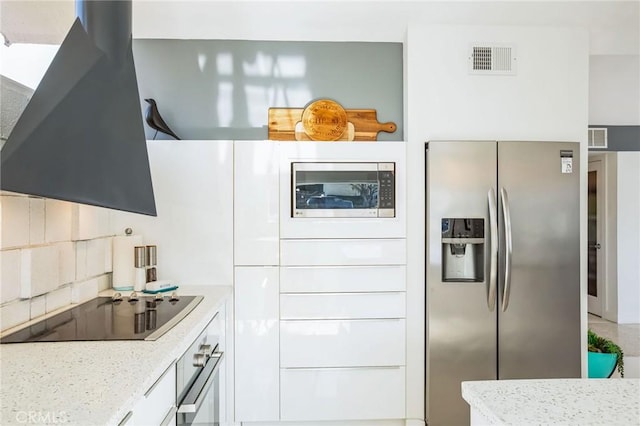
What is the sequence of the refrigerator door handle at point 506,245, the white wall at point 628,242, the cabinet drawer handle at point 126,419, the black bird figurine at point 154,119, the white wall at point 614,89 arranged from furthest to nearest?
the white wall at point 628,242 → the white wall at point 614,89 → the black bird figurine at point 154,119 → the refrigerator door handle at point 506,245 → the cabinet drawer handle at point 126,419

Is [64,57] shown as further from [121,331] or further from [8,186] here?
[121,331]

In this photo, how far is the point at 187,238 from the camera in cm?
244

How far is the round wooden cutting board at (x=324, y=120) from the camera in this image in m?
2.75

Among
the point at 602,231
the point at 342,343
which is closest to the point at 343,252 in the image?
the point at 342,343

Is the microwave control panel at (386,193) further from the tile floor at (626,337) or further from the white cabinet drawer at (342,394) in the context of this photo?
the tile floor at (626,337)

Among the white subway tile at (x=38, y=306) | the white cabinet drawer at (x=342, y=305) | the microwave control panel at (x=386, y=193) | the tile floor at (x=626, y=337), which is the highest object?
the microwave control panel at (x=386, y=193)

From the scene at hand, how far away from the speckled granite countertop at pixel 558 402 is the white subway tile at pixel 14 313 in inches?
61.2

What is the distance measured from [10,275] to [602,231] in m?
5.67

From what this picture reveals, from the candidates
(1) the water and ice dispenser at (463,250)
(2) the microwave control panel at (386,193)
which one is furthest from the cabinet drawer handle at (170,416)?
(1) the water and ice dispenser at (463,250)

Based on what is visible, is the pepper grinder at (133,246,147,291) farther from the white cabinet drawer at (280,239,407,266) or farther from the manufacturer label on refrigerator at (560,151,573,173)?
the manufacturer label on refrigerator at (560,151,573,173)

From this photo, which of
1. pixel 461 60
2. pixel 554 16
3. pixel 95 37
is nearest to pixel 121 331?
pixel 95 37

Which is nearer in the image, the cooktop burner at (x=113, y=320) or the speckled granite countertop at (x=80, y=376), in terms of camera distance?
the speckled granite countertop at (x=80, y=376)

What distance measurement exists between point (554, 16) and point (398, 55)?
94 cm

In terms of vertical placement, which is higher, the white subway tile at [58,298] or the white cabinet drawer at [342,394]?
the white subway tile at [58,298]
